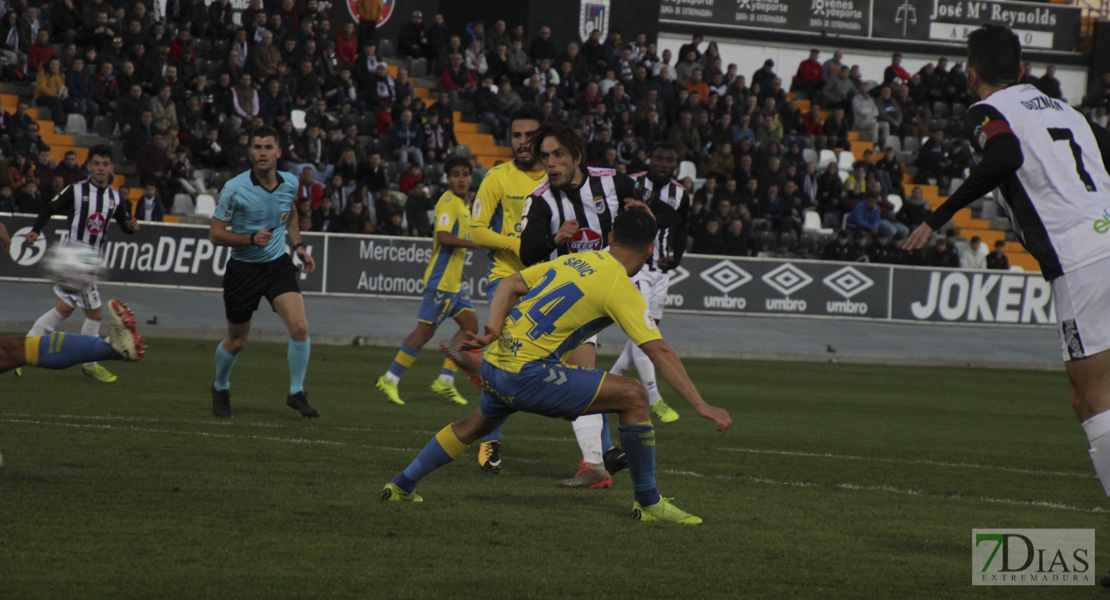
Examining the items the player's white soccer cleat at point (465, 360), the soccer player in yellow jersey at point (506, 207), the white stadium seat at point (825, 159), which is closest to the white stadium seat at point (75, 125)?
the white stadium seat at point (825, 159)

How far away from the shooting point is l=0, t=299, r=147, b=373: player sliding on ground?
655 centimetres

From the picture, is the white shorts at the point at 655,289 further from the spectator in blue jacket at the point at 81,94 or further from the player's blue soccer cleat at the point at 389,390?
the spectator in blue jacket at the point at 81,94

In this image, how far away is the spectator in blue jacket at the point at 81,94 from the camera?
75.8ft

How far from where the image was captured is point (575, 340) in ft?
20.9

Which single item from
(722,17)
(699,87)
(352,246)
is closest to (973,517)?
(352,246)

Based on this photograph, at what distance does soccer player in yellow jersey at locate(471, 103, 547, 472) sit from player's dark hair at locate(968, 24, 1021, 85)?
318 centimetres

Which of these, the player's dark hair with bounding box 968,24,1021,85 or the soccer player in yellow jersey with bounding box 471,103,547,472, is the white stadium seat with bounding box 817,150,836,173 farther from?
the player's dark hair with bounding box 968,24,1021,85

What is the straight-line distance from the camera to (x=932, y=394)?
616 inches

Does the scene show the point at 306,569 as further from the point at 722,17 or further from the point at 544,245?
the point at 722,17

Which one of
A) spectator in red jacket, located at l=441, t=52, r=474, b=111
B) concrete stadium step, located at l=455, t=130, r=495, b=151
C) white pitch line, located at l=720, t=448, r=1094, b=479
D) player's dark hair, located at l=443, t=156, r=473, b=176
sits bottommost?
white pitch line, located at l=720, t=448, r=1094, b=479

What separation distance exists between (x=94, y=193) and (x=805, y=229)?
1725 centimetres

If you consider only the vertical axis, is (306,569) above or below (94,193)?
below

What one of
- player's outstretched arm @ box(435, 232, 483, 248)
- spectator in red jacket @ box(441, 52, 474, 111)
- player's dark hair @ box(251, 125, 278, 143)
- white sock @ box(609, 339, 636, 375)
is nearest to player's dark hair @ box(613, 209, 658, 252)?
player's dark hair @ box(251, 125, 278, 143)

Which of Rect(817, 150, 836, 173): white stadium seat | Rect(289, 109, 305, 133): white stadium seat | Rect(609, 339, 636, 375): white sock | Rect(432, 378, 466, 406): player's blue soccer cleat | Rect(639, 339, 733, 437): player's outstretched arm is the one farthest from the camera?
Rect(817, 150, 836, 173): white stadium seat
